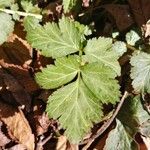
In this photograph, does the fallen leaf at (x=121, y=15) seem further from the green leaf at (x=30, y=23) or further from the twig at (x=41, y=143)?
the twig at (x=41, y=143)

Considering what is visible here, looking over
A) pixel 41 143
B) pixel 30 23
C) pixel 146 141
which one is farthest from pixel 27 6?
pixel 146 141

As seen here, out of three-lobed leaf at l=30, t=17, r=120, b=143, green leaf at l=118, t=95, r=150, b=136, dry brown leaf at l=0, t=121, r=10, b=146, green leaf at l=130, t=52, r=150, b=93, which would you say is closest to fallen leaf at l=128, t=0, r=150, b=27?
green leaf at l=130, t=52, r=150, b=93

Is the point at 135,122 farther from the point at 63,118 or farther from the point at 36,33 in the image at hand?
the point at 36,33

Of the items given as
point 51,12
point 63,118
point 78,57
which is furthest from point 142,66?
point 51,12

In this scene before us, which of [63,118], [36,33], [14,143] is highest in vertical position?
[36,33]

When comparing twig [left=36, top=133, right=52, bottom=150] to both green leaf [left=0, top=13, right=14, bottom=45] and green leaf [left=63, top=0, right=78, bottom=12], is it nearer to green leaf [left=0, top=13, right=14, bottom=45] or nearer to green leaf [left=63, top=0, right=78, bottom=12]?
green leaf [left=0, top=13, right=14, bottom=45]

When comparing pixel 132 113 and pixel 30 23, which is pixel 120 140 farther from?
pixel 30 23

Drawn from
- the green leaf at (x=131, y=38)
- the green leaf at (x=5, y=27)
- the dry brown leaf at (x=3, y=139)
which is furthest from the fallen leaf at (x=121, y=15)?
the dry brown leaf at (x=3, y=139)
